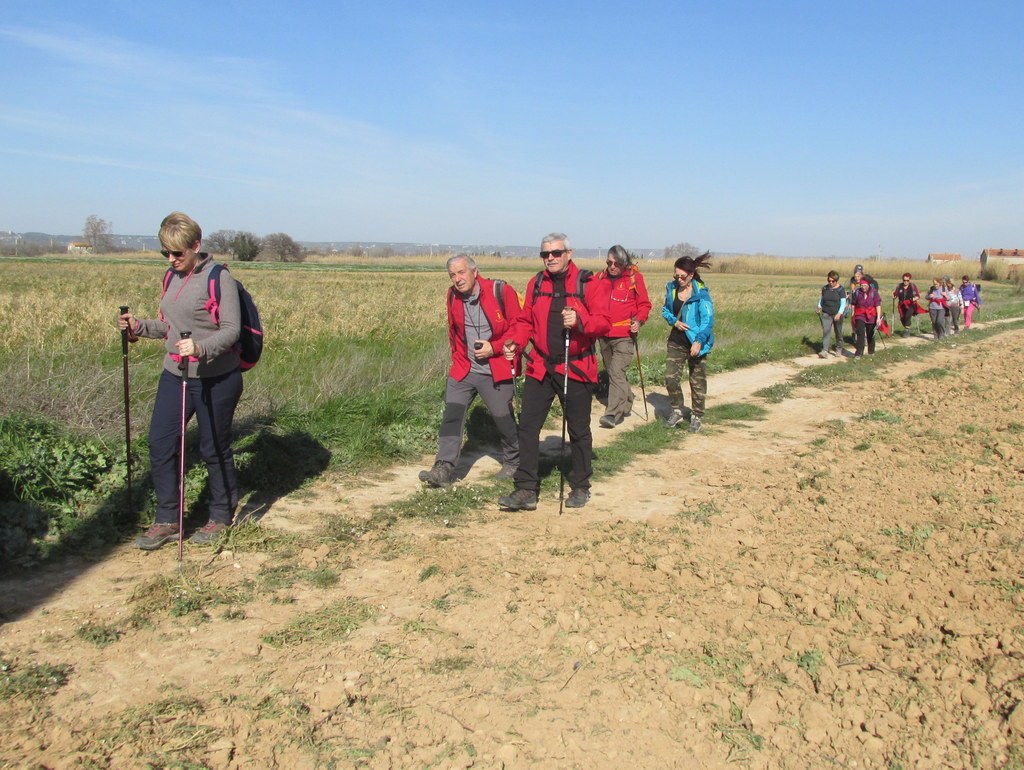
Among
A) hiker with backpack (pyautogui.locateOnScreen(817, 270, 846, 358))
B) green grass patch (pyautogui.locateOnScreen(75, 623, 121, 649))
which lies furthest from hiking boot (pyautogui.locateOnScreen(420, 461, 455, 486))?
hiker with backpack (pyautogui.locateOnScreen(817, 270, 846, 358))

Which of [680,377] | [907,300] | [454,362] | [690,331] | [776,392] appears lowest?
[776,392]

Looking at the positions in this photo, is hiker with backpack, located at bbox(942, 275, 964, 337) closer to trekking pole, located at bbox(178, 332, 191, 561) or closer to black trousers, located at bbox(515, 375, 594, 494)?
black trousers, located at bbox(515, 375, 594, 494)

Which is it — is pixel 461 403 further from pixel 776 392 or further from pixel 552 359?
pixel 776 392

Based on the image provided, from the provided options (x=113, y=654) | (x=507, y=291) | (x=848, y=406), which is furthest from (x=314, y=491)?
(x=848, y=406)

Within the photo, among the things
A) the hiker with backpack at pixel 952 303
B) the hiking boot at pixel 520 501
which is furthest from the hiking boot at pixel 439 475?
the hiker with backpack at pixel 952 303

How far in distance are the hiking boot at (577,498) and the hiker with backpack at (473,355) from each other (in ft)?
2.92

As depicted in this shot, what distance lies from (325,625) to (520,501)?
2338 millimetres

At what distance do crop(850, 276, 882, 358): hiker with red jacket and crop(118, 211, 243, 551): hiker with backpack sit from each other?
14.8 m

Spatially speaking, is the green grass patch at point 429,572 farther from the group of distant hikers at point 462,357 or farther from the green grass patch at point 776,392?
the green grass patch at point 776,392

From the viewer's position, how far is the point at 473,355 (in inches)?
271

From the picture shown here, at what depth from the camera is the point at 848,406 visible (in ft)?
37.4

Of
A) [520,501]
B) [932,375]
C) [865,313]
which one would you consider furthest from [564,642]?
[865,313]

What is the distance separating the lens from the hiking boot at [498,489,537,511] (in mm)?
6398

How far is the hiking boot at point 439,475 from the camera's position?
22.8 ft
